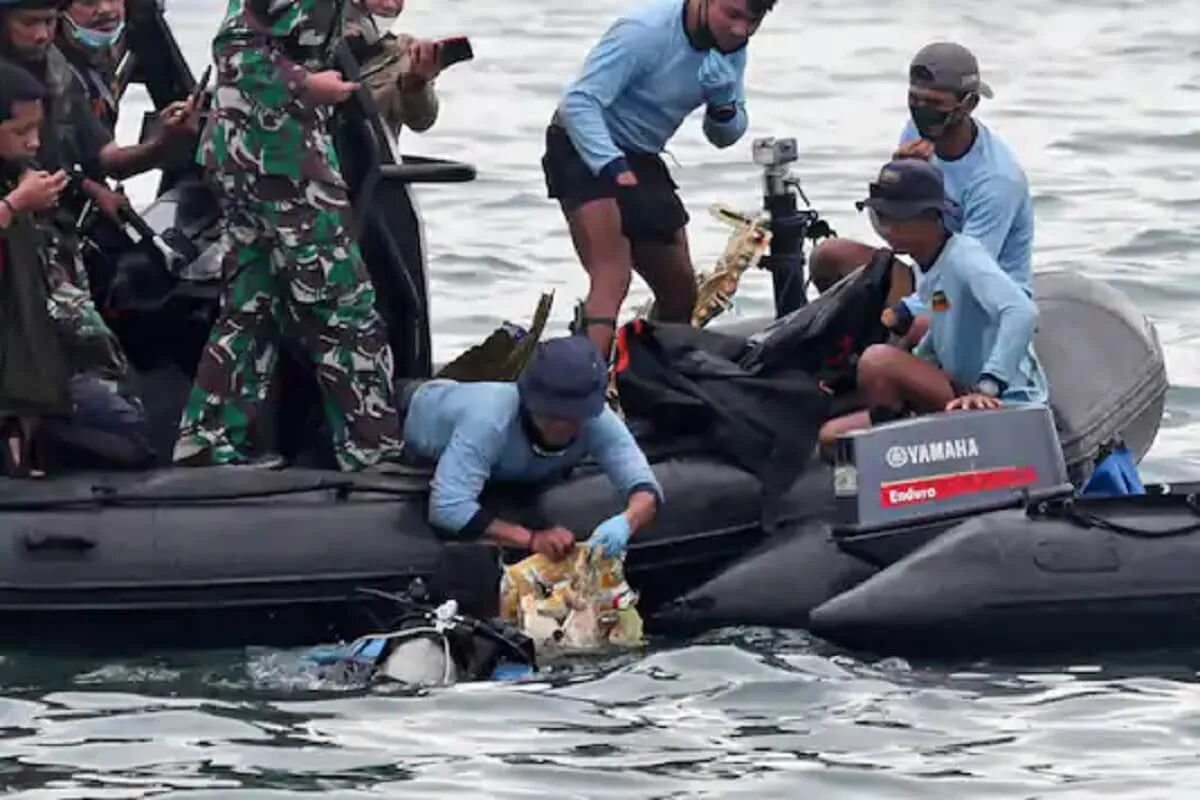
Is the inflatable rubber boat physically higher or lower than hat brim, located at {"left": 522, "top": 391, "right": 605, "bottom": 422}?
lower

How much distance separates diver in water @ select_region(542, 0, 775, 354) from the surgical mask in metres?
1.57

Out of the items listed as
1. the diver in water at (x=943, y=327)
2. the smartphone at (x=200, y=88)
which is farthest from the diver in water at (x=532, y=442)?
the smartphone at (x=200, y=88)

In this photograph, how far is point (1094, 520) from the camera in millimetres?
11992

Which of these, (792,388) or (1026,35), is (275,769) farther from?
(1026,35)

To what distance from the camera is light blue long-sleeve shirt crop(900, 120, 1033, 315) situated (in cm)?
1286

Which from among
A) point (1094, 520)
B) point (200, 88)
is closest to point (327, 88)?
point (200, 88)

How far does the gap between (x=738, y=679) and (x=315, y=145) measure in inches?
86.3

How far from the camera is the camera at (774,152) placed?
13.6 metres

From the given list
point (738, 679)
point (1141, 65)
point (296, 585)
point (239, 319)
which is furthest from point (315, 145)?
point (1141, 65)

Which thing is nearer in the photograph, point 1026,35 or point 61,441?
point 61,441

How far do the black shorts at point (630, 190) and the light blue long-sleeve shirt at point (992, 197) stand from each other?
3.22 ft

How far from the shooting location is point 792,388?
12.7 meters

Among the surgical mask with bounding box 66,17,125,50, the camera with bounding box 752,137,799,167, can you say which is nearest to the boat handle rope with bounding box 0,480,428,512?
the surgical mask with bounding box 66,17,125,50

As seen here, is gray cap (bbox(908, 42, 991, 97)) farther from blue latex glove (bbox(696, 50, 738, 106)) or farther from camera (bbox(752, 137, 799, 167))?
camera (bbox(752, 137, 799, 167))
